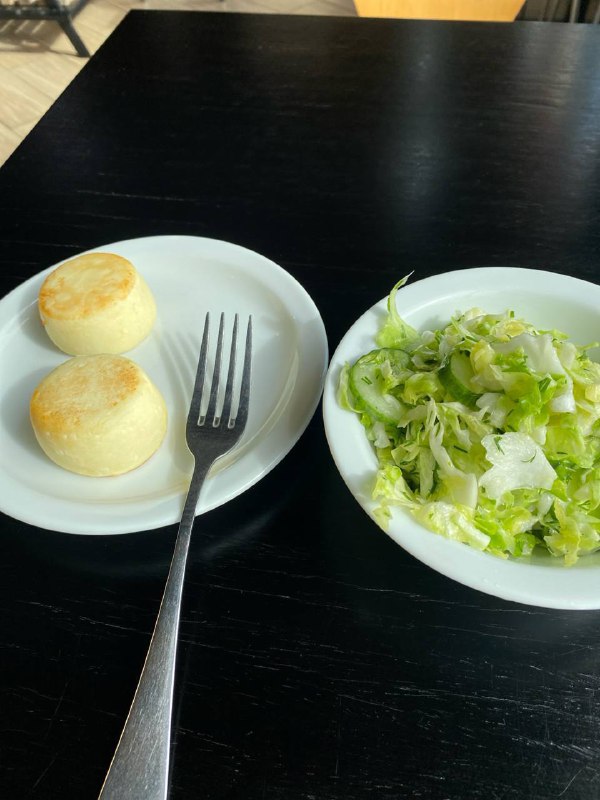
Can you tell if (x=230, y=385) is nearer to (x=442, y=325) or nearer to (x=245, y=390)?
(x=245, y=390)

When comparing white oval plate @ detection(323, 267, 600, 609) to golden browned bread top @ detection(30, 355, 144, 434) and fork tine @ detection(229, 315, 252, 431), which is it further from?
golden browned bread top @ detection(30, 355, 144, 434)

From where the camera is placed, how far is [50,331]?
1016mm

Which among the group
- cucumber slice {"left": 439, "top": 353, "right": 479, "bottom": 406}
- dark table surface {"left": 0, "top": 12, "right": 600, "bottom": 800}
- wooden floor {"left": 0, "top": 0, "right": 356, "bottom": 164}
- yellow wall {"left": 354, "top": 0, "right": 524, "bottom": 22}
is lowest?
wooden floor {"left": 0, "top": 0, "right": 356, "bottom": 164}

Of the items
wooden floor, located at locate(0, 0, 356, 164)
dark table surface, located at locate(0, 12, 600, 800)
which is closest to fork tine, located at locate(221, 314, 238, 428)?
dark table surface, located at locate(0, 12, 600, 800)

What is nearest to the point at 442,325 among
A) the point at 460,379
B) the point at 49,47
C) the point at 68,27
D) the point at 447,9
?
the point at 460,379

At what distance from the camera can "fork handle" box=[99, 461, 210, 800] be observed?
596mm

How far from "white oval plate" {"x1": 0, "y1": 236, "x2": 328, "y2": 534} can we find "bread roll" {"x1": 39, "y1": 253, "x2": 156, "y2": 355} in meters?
0.04

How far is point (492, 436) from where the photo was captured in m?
0.71

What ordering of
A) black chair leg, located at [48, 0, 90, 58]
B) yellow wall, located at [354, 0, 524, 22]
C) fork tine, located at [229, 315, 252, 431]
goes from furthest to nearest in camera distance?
black chair leg, located at [48, 0, 90, 58] → yellow wall, located at [354, 0, 524, 22] → fork tine, located at [229, 315, 252, 431]

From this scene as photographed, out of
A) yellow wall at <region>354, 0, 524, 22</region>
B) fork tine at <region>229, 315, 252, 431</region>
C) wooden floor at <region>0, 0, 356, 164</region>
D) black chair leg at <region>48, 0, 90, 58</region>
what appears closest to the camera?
fork tine at <region>229, 315, 252, 431</region>

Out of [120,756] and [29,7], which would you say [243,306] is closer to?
[120,756]

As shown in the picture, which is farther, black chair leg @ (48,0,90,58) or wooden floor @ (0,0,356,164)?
black chair leg @ (48,0,90,58)

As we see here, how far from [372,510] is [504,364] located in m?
0.24

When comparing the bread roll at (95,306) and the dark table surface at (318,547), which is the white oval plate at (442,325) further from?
the bread roll at (95,306)
